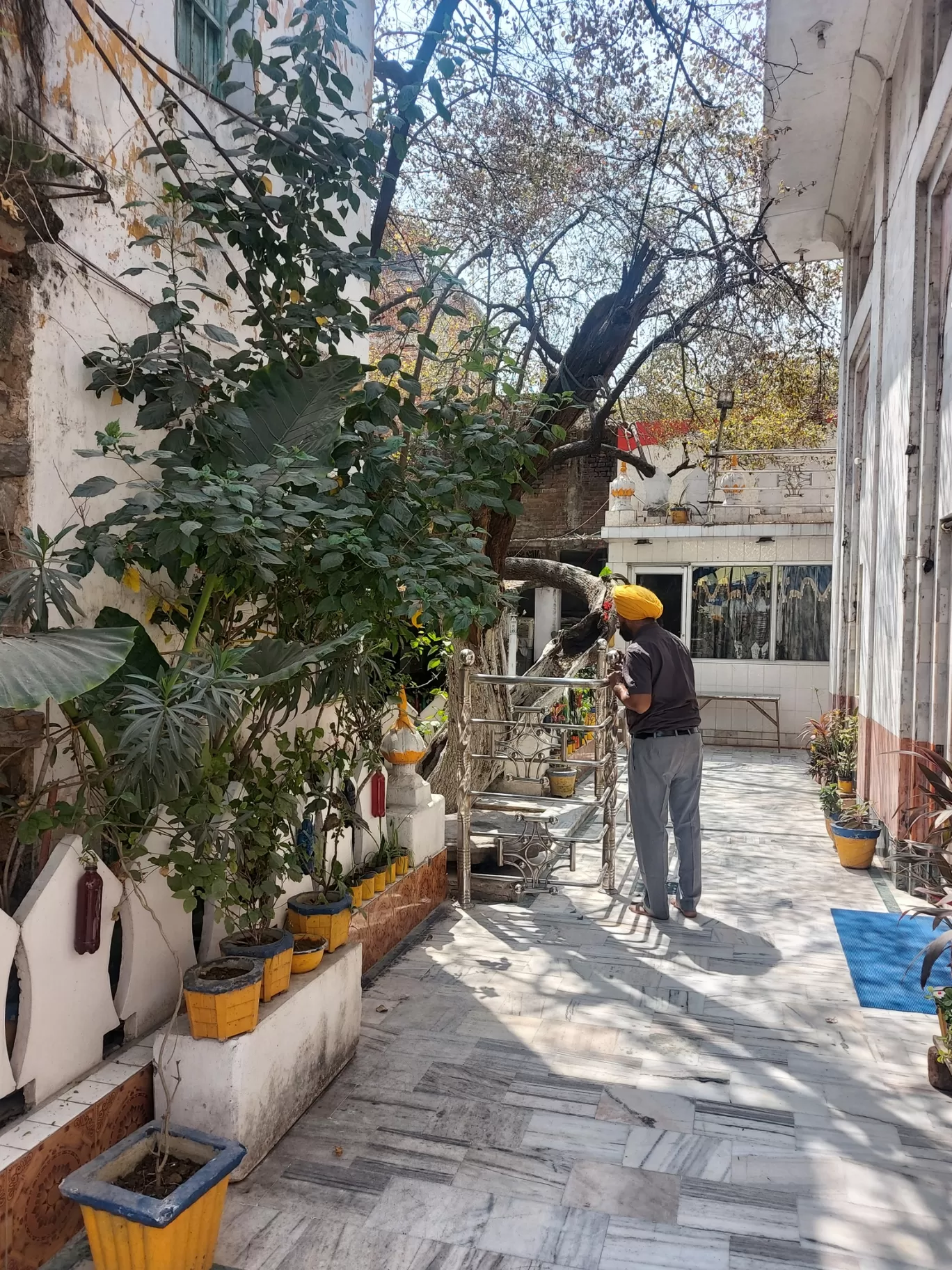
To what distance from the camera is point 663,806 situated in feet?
17.3

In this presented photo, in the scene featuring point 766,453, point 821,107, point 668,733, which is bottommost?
point 668,733

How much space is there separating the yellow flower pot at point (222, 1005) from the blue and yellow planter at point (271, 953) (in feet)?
0.52

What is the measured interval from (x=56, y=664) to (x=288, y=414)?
57.6 inches

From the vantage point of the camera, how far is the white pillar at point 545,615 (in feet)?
56.1

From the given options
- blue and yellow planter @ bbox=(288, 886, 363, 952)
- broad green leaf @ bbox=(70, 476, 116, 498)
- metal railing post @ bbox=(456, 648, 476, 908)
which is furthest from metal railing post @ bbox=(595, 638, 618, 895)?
broad green leaf @ bbox=(70, 476, 116, 498)

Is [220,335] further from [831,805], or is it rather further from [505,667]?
[505,667]

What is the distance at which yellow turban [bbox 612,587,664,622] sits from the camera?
5.43 meters

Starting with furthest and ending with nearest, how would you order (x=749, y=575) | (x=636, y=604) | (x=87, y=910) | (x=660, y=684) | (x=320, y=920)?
(x=749, y=575), (x=636, y=604), (x=660, y=684), (x=320, y=920), (x=87, y=910)

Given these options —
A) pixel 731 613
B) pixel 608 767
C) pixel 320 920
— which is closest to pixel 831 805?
pixel 608 767

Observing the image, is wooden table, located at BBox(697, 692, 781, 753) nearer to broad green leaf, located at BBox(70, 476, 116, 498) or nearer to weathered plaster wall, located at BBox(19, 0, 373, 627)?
weathered plaster wall, located at BBox(19, 0, 373, 627)

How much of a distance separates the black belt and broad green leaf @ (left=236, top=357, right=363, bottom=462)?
9.01 feet

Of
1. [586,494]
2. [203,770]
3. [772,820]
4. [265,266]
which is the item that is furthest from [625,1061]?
[586,494]

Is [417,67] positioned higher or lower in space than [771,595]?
higher

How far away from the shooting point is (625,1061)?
144 inches
